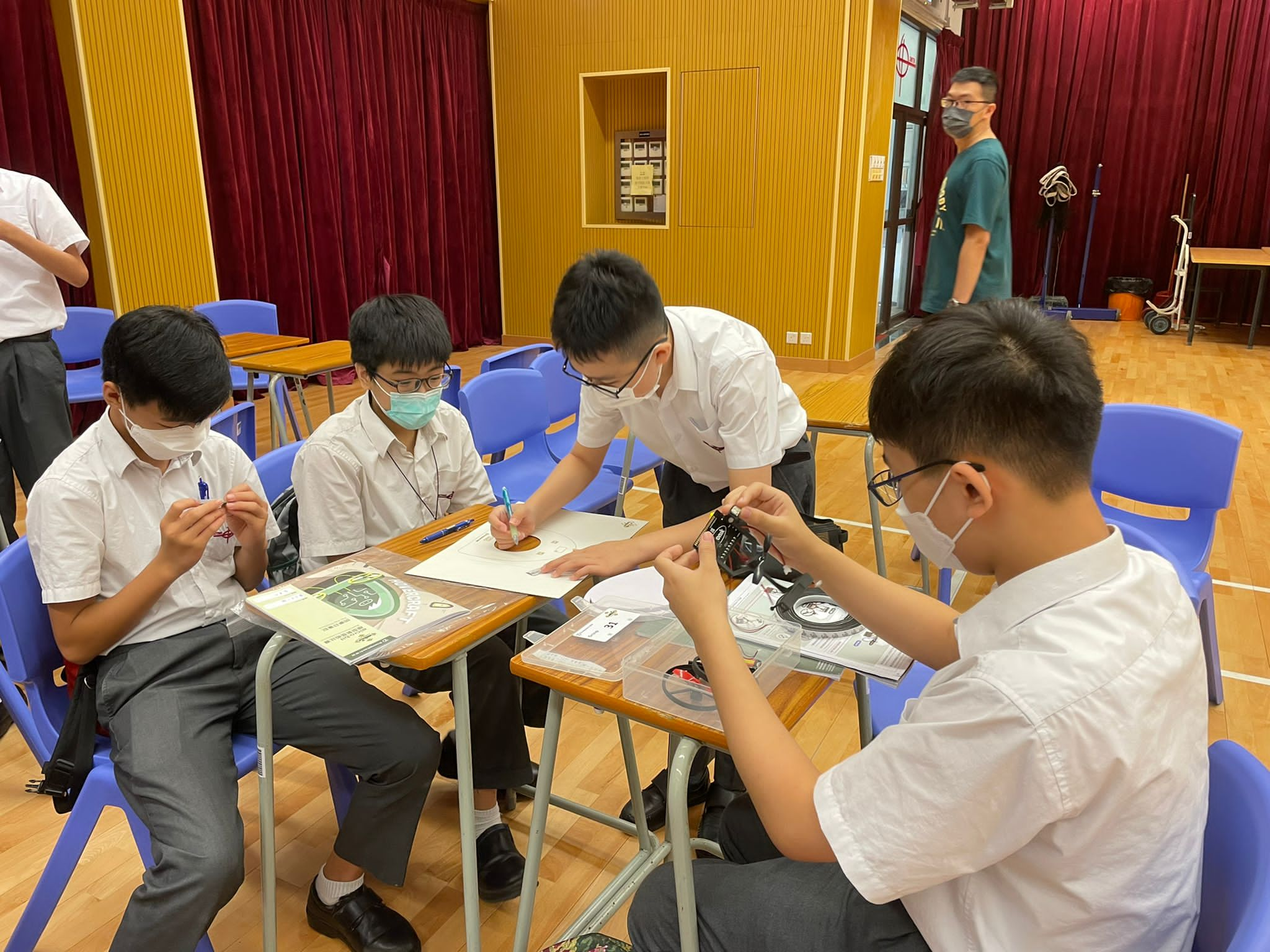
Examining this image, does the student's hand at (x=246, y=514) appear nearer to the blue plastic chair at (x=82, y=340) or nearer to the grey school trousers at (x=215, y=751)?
the grey school trousers at (x=215, y=751)

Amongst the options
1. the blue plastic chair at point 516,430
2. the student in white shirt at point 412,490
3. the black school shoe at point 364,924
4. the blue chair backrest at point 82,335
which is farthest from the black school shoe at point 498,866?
the blue chair backrest at point 82,335

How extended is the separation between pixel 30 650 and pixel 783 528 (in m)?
1.18

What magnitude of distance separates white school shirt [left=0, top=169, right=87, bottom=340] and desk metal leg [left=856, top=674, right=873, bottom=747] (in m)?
2.67

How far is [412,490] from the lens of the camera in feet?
6.20

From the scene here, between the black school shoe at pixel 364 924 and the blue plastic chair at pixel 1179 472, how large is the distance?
5.88 ft

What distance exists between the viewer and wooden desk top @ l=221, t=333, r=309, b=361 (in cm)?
383

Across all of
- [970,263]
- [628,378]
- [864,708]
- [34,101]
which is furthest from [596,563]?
[34,101]

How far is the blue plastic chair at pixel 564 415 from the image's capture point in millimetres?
3002

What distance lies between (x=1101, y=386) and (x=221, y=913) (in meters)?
1.74

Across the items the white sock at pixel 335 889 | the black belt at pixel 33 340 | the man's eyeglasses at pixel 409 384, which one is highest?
the man's eyeglasses at pixel 409 384

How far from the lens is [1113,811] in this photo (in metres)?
0.73

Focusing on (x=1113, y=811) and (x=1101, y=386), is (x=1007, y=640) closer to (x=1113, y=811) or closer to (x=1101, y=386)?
(x=1113, y=811)

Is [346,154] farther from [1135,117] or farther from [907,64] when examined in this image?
[1135,117]

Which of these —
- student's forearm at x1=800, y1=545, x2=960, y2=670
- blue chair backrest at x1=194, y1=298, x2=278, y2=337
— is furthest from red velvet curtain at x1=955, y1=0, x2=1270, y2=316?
student's forearm at x1=800, y1=545, x2=960, y2=670
